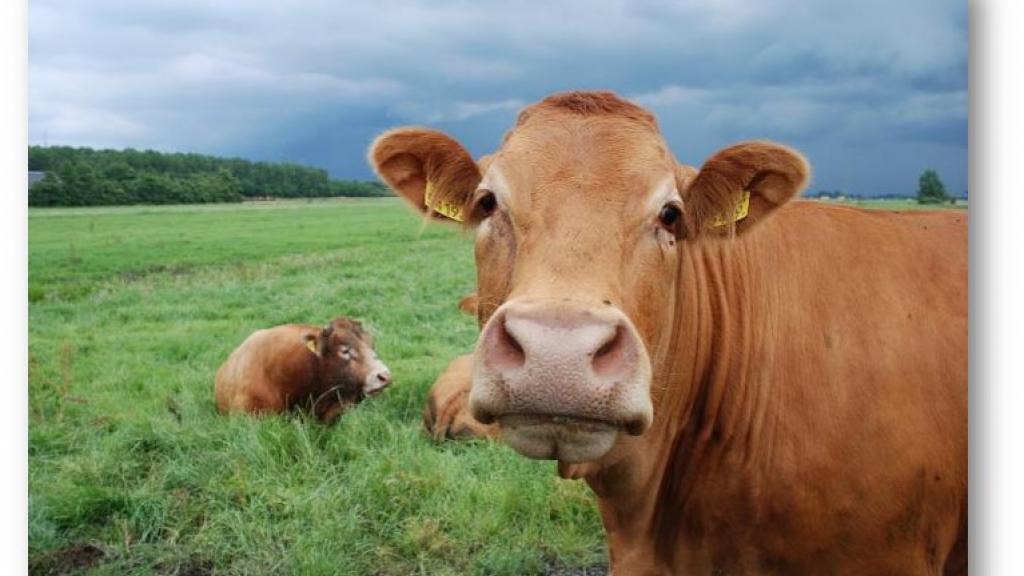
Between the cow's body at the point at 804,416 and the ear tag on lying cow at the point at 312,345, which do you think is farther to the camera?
the ear tag on lying cow at the point at 312,345

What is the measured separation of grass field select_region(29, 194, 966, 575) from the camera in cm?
284

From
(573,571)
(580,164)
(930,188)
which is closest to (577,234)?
(580,164)

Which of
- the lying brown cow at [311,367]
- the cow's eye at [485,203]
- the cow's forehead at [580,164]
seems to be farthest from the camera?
the lying brown cow at [311,367]

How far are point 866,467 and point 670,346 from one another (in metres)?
0.57

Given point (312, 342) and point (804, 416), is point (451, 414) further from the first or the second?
point (804, 416)

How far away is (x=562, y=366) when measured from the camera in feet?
5.13

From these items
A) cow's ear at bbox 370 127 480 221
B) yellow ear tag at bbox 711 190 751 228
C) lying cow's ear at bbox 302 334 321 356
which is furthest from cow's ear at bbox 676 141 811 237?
lying cow's ear at bbox 302 334 321 356

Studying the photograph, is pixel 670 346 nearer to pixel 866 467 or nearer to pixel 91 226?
pixel 866 467

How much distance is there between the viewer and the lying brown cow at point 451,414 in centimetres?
350

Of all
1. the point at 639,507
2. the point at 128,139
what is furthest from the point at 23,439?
the point at 639,507

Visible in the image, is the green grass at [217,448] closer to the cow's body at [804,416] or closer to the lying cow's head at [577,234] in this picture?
the lying cow's head at [577,234]

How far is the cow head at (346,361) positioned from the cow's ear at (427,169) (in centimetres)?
139

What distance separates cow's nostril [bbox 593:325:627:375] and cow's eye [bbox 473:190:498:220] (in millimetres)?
529

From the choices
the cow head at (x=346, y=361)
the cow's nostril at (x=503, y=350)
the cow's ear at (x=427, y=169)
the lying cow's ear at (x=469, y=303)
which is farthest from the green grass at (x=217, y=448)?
the cow's nostril at (x=503, y=350)
